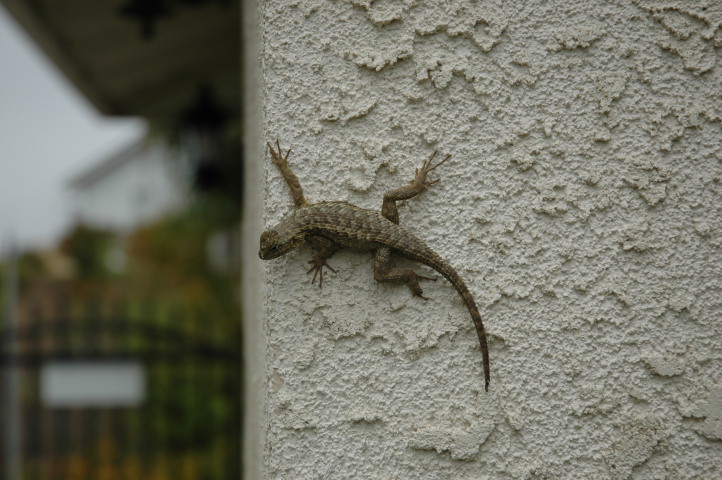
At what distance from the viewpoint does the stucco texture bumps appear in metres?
1.56

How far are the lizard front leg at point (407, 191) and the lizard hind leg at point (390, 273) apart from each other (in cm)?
10

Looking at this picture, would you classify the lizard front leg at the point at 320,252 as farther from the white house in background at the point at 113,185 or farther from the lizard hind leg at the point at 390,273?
the white house in background at the point at 113,185

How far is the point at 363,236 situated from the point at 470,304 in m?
0.32

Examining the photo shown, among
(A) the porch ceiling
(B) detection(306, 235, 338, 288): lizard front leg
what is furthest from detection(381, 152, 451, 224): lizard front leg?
(A) the porch ceiling

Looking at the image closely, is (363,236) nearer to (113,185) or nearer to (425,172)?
(425,172)

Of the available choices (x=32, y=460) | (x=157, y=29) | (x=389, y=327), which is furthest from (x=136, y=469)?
(x=389, y=327)

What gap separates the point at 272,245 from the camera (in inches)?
61.0

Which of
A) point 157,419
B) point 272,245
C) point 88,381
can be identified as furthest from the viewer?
point 157,419

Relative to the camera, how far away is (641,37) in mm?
1641

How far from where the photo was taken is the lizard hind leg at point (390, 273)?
61.9 inches

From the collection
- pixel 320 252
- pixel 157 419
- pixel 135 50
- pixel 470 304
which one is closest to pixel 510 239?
pixel 470 304

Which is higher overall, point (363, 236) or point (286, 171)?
point (286, 171)

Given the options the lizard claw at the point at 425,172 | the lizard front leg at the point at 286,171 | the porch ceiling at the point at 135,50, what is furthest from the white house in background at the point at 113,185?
the lizard claw at the point at 425,172

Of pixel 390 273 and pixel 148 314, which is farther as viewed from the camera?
pixel 148 314
